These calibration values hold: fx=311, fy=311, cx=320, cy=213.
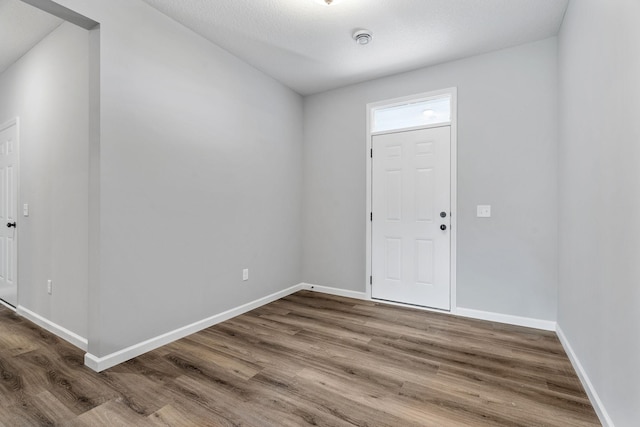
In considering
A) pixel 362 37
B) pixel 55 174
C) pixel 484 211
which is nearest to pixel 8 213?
pixel 55 174

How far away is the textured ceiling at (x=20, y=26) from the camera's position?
→ 8.47 ft

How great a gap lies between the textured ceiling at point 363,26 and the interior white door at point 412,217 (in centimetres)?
86

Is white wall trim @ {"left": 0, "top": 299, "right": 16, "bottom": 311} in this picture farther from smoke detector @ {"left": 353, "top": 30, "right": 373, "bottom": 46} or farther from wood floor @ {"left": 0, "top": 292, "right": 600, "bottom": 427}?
smoke detector @ {"left": 353, "top": 30, "right": 373, "bottom": 46}

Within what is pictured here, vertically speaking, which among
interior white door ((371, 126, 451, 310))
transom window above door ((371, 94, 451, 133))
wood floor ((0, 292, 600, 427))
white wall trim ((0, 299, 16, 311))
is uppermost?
transom window above door ((371, 94, 451, 133))

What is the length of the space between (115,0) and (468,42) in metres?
3.00

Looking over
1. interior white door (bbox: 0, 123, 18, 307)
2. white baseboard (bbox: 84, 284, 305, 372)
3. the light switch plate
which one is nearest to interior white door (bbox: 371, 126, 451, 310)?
the light switch plate

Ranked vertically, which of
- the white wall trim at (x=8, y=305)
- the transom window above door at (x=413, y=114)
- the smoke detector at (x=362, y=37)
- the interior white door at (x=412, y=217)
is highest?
the smoke detector at (x=362, y=37)

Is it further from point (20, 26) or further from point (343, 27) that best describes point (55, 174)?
point (343, 27)

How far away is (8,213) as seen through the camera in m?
3.50

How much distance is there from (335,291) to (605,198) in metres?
3.03

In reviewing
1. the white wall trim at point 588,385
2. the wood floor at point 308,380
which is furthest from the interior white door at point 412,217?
the white wall trim at point 588,385

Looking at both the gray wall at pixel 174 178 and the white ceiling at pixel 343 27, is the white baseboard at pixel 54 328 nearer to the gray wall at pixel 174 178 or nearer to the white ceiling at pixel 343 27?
the gray wall at pixel 174 178

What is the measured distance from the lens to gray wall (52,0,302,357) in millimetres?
2238

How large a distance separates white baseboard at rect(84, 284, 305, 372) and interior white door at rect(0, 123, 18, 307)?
207cm
